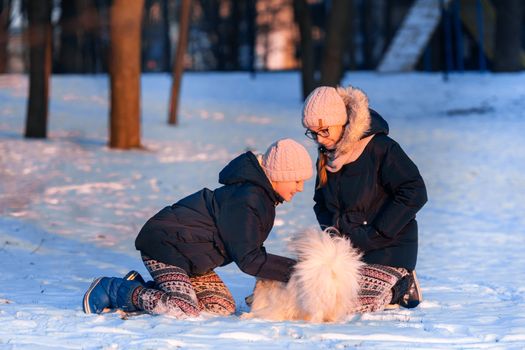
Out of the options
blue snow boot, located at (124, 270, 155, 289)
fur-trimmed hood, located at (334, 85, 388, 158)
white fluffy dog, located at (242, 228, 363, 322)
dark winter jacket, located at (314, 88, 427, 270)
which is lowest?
blue snow boot, located at (124, 270, 155, 289)

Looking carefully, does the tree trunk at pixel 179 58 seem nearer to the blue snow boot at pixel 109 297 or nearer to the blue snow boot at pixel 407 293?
the blue snow boot at pixel 407 293

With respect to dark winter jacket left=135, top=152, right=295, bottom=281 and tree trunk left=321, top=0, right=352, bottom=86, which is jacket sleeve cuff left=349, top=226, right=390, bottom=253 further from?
tree trunk left=321, top=0, right=352, bottom=86

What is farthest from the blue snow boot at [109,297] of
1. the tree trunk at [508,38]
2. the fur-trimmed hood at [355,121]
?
the tree trunk at [508,38]

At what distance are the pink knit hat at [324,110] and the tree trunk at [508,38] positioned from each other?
2228 centimetres

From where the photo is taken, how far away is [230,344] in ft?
17.8

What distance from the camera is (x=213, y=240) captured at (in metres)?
6.27

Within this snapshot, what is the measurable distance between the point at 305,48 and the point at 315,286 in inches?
767

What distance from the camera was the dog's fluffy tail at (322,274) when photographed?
19.6 ft

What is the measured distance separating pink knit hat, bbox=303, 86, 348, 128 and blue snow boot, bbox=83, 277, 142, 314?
1.38 m

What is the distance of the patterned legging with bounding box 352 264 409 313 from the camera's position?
6457 mm

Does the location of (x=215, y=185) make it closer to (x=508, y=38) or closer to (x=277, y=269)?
(x=277, y=269)

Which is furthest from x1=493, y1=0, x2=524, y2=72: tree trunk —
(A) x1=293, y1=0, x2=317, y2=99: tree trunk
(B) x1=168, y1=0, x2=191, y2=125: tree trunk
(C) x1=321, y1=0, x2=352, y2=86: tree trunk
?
(B) x1=168, y1=0, x2=191, y2=125: tree trunk

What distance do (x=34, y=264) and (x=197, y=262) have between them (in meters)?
2.92

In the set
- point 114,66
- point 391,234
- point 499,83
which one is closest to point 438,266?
point 391,234
